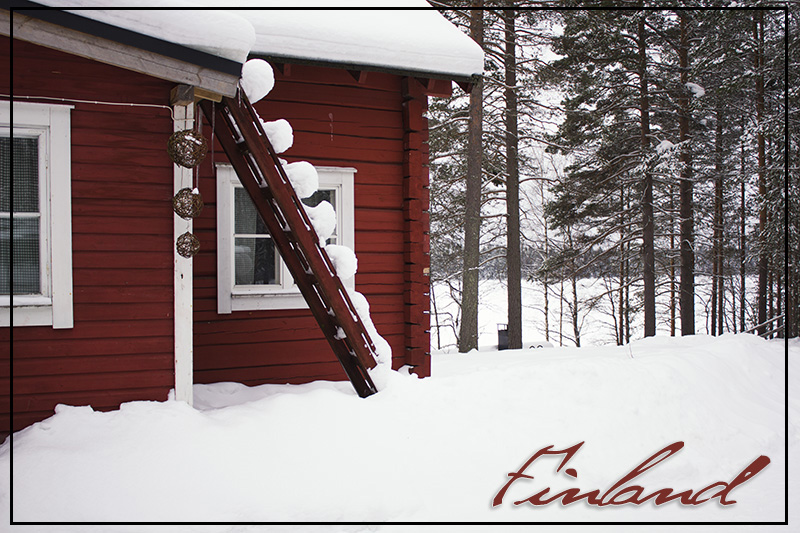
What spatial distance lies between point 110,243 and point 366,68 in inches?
118

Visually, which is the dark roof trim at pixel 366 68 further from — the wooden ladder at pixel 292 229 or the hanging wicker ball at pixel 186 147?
the hanging wicker ball at pixel 186 147

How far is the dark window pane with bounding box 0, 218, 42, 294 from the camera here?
4.73m

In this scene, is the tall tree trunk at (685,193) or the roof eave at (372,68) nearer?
the roof eave at (372,68)

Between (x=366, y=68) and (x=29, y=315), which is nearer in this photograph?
(x=29, y=315)

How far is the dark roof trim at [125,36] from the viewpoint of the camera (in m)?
3.64

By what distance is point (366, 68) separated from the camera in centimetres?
616

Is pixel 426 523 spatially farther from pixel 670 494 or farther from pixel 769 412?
pixel 769 412

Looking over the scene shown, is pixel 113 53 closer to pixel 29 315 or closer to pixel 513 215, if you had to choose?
pixel 29 315

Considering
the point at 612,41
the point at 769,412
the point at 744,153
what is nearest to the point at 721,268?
the point at 744,153

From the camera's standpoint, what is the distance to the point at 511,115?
49.4 feet

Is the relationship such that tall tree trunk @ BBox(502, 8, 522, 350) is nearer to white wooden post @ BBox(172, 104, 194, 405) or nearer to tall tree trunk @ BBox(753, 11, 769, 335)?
tall tree trunk @ BBox(753, 11, 769, 335)

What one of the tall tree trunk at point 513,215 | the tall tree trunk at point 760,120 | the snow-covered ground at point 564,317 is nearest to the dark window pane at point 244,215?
the tall tree trunk at point 513,215

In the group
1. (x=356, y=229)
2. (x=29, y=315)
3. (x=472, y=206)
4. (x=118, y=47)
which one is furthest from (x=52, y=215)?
(x=472, y=206)

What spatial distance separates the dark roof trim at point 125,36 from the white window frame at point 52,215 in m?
1.29
